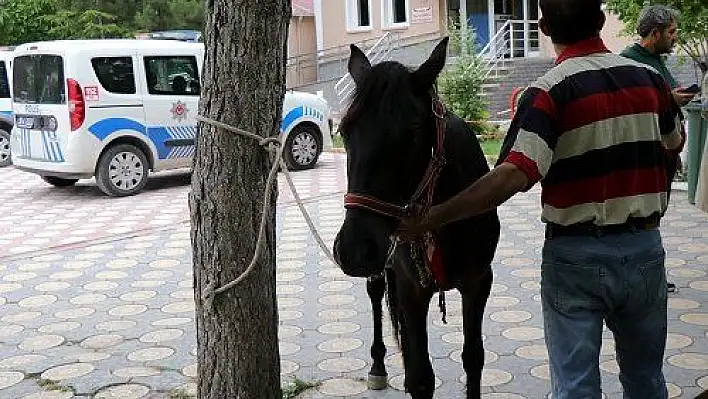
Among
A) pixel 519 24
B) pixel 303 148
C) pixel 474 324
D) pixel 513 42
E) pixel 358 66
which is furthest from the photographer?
pixel 519 24

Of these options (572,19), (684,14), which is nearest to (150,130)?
(684,14)

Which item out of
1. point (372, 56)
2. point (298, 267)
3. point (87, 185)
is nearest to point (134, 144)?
point (87, 185)

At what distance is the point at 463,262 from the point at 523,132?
0.96m

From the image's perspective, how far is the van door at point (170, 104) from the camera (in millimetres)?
10984

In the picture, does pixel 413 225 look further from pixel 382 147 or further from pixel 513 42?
pixel 513 42

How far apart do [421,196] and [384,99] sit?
1.05 feet

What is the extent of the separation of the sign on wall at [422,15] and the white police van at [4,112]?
1496cm

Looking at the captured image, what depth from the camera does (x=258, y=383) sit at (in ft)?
11.1

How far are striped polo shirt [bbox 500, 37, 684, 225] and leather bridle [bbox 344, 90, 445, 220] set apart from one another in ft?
0.90

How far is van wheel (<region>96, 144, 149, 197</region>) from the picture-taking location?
1072 cm

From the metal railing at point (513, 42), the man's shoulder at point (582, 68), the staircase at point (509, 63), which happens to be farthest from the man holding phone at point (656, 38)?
the metal railing at point (513, 42)

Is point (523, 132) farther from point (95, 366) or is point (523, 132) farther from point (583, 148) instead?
point (95, 366)

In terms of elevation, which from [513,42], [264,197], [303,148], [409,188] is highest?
[513,42]

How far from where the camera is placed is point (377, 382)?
4.06 metres
